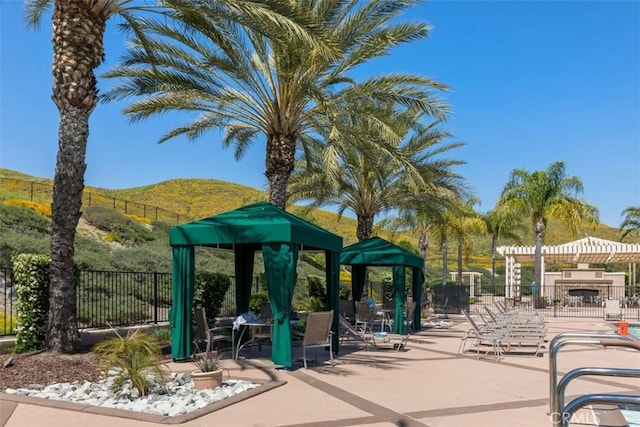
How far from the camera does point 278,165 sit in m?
14.3

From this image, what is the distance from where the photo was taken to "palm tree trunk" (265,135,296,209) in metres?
14.3

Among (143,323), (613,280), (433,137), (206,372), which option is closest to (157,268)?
(143,323)

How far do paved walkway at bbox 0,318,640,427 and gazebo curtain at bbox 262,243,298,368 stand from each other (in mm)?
432

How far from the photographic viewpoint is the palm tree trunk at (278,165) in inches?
565

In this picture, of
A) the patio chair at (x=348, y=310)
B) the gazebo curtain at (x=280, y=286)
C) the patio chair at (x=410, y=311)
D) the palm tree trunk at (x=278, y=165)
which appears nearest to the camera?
the gazebo curtain at (x=280, y=286)

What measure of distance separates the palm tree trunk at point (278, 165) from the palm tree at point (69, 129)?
4.73 meters

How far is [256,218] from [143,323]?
5.16m

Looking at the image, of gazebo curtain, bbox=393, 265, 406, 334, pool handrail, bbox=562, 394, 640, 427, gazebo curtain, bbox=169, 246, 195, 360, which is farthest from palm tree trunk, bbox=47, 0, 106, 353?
gazebo curtain, bbox=393, 265, 406, 334

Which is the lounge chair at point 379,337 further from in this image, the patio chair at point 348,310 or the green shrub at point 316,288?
the green shrub at point 316,288

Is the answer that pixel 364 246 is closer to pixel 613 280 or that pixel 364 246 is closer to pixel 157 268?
pixel 157 268

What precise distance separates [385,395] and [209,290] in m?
6.87

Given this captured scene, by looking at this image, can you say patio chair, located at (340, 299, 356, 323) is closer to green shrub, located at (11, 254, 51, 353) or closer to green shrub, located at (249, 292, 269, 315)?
green shrub, located at (249, 292, 269, 315)

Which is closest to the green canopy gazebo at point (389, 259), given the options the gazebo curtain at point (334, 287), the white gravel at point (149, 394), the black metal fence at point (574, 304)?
the gazebo curtain at point (334, 287)

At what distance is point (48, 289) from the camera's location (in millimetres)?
10141
